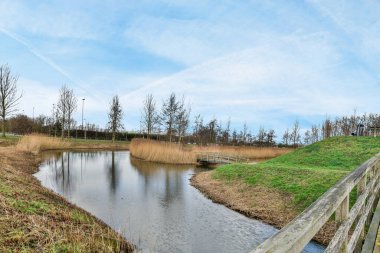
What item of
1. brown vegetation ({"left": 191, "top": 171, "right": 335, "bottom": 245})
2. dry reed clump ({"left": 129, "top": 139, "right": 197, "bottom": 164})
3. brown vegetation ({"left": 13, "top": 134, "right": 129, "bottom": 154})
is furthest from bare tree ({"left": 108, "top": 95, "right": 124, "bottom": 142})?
brown vegetation ({"left": 191, "top": 171, "right": 335, "bottom": 245})

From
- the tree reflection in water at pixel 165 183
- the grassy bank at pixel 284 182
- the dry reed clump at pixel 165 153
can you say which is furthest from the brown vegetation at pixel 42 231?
the dry reed clump at pixel 165 153

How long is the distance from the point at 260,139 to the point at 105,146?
33.9 m

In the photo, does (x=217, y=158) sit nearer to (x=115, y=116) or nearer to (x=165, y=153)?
(x=165, y=153)

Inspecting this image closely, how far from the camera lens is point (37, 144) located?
35.2m

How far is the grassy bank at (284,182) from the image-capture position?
41.7 ft

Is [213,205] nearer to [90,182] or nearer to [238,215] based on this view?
[238,215]

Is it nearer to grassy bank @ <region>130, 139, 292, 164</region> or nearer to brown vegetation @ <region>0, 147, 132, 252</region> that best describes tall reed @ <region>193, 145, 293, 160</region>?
grassy bank @ <region>130, 139, 292, 164</region>

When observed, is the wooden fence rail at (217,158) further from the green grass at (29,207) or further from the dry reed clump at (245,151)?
the green grass at (29,207)

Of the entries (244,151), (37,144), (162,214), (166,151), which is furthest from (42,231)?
(244,151)

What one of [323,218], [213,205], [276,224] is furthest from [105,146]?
[323,218]

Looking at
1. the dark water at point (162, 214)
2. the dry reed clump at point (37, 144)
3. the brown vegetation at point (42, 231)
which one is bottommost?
the dark water at point (162, 214)

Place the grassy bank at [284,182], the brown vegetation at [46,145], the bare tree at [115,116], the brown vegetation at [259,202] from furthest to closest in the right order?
the bare tree at [115,116]
the brown vegetation at [46,145]
the grassy bank at [284,182]
the brown vegetation at [259,202]

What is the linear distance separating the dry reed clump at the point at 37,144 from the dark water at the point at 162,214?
41.7 ft

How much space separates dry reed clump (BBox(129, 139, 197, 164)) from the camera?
32.2 metres
